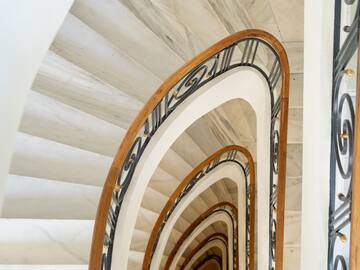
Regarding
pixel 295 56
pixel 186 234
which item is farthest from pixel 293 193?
pixel 186 234

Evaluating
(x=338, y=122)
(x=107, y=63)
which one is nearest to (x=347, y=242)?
(x=338, y=122)

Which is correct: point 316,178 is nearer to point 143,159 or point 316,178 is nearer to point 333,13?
point 333,13

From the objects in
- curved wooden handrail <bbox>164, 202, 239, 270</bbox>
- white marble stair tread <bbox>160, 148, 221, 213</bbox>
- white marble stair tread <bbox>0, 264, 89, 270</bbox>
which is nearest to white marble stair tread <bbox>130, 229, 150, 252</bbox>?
white marble stair tread <bbox>160, 148, 221, 213</bbox>

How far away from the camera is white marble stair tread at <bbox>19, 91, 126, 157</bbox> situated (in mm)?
3646

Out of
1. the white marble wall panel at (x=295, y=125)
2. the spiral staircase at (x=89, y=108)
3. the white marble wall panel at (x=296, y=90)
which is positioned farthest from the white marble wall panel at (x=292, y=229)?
the white marble wall panel at (x=296, y=90)

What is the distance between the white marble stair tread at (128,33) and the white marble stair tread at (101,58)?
88 millimetres

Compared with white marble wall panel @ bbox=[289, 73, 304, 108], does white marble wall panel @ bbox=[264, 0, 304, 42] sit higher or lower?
higher

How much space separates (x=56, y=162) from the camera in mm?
3701

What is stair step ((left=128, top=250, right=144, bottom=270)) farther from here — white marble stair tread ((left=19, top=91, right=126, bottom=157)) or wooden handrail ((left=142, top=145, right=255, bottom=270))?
white marble stair tread ((left=19, top=91, right=126, bottom=157))

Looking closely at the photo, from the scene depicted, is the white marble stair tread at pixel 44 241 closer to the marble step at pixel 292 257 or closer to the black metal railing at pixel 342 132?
the marble step at pixel 292 257

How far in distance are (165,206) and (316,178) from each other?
3.70 m

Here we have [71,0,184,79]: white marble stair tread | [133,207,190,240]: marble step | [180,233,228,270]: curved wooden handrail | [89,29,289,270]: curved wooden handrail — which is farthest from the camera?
[180,233,228,270]: curved wooden handrail

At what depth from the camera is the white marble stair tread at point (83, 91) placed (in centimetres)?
371

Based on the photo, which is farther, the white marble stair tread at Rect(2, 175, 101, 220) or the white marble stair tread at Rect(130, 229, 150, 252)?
the white marble stair tread at Rect(130, 229, 150, 252)
